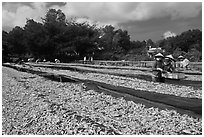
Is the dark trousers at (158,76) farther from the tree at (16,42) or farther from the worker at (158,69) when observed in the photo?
the tree at (16,42)

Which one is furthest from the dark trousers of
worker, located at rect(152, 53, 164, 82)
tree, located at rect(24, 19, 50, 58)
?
tree, located at rect(24, 19, 50, 58)

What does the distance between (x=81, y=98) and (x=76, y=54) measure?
31.6m

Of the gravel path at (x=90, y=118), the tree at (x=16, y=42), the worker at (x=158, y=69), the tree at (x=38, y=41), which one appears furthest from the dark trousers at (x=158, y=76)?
the tree at (x=16, y=42)

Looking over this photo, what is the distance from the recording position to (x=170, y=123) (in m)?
4.33

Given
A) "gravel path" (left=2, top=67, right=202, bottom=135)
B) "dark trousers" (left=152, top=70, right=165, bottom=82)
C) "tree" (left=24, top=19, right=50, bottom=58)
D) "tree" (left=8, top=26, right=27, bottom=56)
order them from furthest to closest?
"tree" (left=8, top=26, right=27, bottom=56) < "tree" (left=24, top=19, right=50, bottom=58) < "dark trousers" (left=152, top=70, right=165, bottom=82) < "gravel path" (left=2, top=67, right=202, bottom=135)

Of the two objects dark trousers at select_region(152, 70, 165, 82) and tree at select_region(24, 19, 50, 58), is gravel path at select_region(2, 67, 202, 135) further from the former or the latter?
tree at select_region(24, 19, 50, 58)

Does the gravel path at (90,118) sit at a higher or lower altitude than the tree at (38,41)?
lower

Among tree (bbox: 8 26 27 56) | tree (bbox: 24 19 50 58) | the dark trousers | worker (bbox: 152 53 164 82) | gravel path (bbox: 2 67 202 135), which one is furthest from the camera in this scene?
tree (bbox: 8 26 27 56)

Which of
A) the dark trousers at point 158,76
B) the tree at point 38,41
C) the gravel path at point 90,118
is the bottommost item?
the gravel path at point 90,118

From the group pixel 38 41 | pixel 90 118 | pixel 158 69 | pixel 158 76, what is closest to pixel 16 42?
pixel 38 41

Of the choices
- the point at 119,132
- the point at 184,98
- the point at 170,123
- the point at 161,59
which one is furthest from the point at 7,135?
the point at 161,59

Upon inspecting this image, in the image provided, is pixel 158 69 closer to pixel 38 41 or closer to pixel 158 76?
pixel 158 76

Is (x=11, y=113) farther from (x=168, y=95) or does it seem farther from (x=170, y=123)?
(x=168, y=95)

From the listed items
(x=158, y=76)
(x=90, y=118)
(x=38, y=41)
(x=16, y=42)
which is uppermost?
(x=16, y=42)
